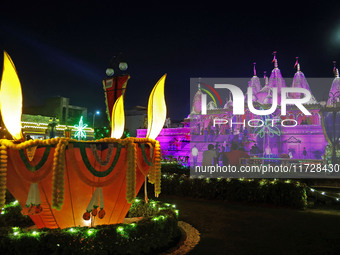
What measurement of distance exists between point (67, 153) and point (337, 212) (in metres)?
9.20

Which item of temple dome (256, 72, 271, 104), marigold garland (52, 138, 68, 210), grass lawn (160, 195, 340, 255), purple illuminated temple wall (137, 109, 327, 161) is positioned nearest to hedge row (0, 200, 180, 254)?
marigold garland (52, 138, 68, 210)

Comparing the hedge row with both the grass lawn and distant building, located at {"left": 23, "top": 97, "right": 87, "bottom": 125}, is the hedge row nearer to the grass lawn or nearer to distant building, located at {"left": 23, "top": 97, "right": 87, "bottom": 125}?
the grass lawn

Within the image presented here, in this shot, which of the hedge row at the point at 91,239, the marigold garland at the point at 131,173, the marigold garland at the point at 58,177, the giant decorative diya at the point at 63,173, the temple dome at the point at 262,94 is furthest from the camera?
the temple dome at the point at 262,94

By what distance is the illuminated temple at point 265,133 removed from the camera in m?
29.9

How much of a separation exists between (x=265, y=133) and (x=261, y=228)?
26.5 metres

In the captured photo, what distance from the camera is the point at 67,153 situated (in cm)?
515

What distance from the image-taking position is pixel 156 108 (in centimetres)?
628

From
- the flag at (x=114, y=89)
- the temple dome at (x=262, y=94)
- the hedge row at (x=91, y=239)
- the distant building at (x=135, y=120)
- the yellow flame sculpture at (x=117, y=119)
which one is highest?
the temple dome at (x=262, y=94)

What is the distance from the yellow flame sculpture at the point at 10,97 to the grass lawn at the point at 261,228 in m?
4.31

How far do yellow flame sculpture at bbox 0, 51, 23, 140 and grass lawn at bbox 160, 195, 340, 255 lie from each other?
4.31m

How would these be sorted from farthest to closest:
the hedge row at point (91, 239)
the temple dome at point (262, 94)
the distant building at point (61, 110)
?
the distant building at point (61, 110)
the temple dome at point (262, 94)
the hedge row at point (91, 239)

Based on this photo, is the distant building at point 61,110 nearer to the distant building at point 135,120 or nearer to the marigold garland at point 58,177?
the distant building at point 135,120

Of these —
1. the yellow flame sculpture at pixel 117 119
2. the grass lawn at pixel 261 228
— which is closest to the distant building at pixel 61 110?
the grass lawn at pixel 261 228

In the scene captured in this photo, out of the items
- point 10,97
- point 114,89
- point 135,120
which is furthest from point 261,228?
point 135,120
